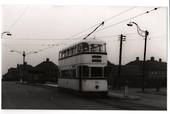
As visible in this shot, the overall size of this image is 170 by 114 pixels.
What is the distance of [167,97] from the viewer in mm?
10148

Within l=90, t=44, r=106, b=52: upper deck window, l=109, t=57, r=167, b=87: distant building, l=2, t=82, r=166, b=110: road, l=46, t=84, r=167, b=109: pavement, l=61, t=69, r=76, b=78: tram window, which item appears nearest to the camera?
l=2, t=82, r=166, b=110: road

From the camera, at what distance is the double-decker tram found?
1294 centimetres

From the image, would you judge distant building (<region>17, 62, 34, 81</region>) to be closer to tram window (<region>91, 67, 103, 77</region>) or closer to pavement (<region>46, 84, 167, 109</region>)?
pavement (<region>46, 84, 167, 109</region>)

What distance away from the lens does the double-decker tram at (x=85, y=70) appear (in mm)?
12938

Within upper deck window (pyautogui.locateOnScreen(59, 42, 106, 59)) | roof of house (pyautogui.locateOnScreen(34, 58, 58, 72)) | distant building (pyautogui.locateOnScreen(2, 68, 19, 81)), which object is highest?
upper deck window (pyautogui.locateOnScreen(59, 42, 106, 59))

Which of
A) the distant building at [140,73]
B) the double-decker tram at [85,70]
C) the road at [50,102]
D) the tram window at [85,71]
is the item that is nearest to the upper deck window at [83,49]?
the double-decker tram at [85,70]

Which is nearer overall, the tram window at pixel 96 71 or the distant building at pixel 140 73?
the distant building at pixel 140 73

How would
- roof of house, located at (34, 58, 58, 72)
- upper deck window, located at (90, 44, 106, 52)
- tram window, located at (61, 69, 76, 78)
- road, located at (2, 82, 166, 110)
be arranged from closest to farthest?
1. road, located at (2, 82, 166, 110)
2. roof of house, located at (34, 58, 58, 72)
3. upper deck window, located at (90, 44, 106, 52)
4. tram window, located at (61, 69, 76, 78)

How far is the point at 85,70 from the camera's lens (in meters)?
13.4

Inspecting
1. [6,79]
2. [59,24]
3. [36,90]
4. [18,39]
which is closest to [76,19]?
[59,24]

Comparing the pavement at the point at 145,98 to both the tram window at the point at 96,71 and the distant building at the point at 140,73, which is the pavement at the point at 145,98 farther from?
the tram window at the point at 96,71

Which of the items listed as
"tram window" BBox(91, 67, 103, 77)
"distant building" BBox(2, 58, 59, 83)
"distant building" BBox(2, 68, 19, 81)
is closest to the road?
"distant building" BBox(2, 68, 19, 81)

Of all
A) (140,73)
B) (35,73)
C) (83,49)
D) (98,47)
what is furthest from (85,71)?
(140,73)

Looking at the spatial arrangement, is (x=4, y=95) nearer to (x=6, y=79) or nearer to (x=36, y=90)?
(x=6, y=79)
